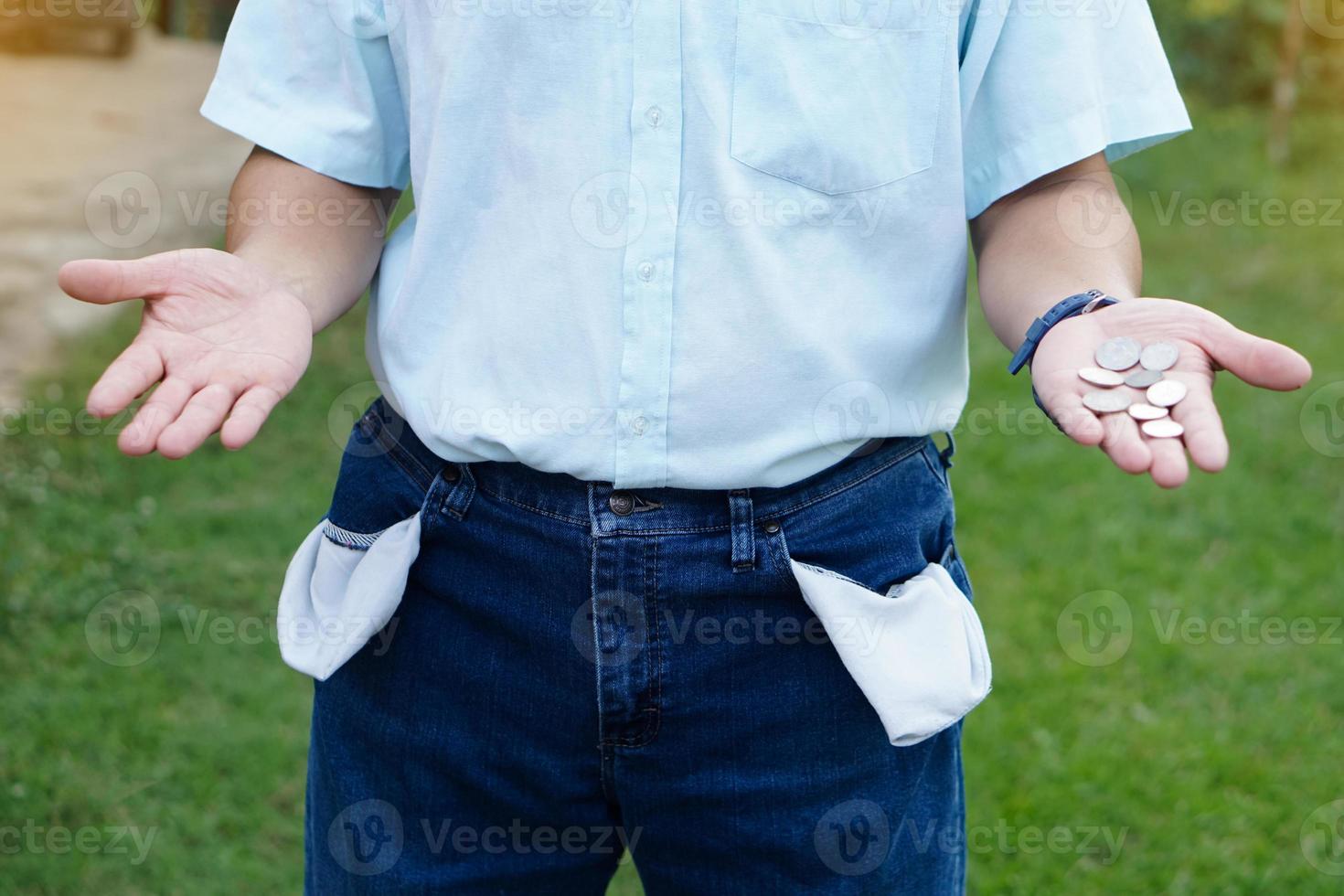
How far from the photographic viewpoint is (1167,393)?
1202 millimetres

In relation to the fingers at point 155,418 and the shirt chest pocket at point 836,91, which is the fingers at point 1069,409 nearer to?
the shirt chest pocket at point 836,91

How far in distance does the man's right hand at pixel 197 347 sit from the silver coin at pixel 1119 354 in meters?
0.80

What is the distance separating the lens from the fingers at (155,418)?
1212mm

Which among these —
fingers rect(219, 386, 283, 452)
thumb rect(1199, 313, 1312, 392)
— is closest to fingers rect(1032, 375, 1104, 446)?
thumb rect(1199, 313, 1312, 392)

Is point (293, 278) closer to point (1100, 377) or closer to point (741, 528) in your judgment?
point (741, 528)

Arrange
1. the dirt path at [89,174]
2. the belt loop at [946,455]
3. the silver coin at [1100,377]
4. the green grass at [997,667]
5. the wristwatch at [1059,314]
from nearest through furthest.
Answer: the silver coin at [1100,377]
the wristwatch at [1059,314]
the belt loop at [946,455]
the green grass at [997,667]
the dirt path at [89,174]

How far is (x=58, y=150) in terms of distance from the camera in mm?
8719

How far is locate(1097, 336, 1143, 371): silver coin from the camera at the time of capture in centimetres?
126

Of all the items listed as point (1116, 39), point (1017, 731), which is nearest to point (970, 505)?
point (1017, 731)

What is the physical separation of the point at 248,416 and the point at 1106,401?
0.82 m

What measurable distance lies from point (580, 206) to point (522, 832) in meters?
0.73

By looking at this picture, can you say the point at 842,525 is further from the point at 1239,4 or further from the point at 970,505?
the point at 1239,4

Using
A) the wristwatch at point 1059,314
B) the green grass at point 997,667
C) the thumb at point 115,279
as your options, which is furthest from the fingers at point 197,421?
the green grass at point 997,667

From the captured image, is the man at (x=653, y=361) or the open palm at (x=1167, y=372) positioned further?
the man at (x=653, y=361)
